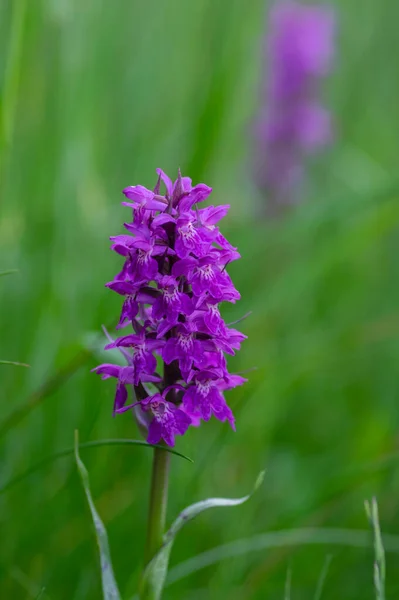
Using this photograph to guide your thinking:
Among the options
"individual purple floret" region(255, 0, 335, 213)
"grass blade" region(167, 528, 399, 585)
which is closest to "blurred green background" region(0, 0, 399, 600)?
"grass blade" region(167, 528, 399, 585)

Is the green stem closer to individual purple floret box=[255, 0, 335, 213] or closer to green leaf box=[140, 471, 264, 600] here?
green leaf box=[140, 471, 264, 600]

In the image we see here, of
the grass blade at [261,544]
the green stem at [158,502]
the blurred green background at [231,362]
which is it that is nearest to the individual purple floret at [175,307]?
the green stem at [158,502]

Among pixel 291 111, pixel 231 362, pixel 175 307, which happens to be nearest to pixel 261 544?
pixel 175 307

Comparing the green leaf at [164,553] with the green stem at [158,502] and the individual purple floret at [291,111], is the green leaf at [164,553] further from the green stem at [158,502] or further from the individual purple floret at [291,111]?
the individual purple floret at [291,111]

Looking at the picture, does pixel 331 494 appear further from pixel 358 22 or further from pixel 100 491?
pixel 358 22

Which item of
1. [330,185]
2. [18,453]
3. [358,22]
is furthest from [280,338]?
[358,22]

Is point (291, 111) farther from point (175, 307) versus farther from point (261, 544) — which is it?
point (175, 307)
